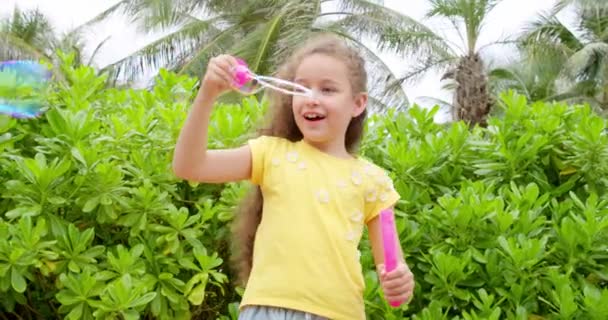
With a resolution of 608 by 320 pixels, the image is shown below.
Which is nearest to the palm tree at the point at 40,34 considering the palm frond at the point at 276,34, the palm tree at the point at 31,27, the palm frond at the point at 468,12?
the palm tree at the point at 31,27

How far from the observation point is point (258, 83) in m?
2.11

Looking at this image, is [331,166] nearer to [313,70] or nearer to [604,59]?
[313,70]

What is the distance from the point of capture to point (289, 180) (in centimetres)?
215

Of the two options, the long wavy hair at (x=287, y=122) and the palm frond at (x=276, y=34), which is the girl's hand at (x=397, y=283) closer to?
the long wavy hair at (x=287, y=122)

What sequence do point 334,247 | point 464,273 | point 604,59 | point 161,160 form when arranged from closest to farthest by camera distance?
1. point 334,247
2. point 464,273
3. point 161,160
4. point 604,59

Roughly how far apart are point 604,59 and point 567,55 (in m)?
0.93

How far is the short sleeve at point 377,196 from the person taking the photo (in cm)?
Result: 223

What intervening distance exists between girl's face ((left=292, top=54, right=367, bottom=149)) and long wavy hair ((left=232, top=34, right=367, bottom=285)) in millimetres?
36

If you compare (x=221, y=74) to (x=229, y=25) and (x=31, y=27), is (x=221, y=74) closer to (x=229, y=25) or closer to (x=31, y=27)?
(x=229, y=25)

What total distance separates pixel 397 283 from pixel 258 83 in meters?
0.59

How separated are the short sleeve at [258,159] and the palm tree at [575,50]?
63.4 ft

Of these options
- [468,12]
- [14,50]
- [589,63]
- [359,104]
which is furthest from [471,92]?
[359,104]

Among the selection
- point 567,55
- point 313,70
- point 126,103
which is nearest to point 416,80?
point 567,55

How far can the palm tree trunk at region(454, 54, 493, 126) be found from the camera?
16031mm
